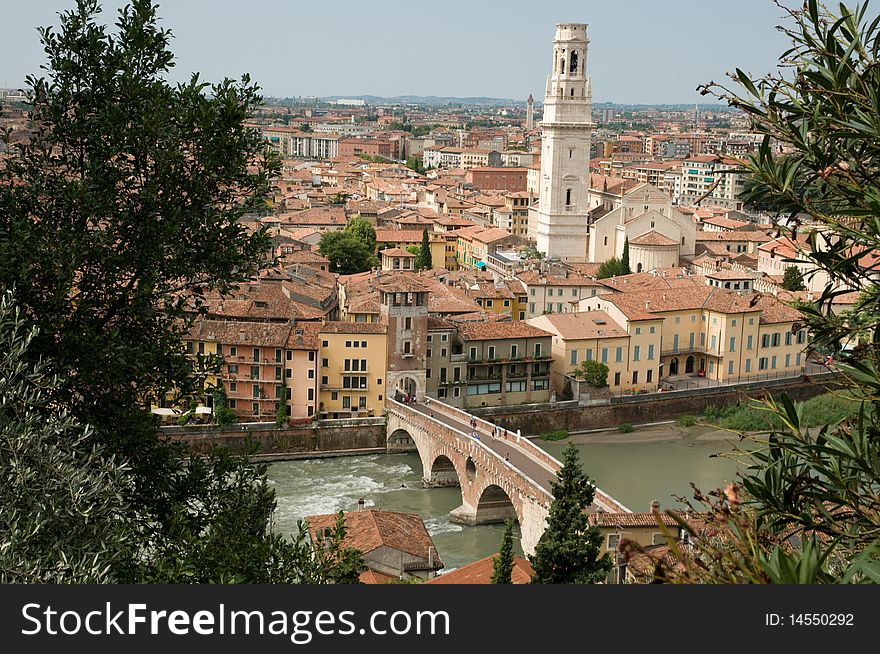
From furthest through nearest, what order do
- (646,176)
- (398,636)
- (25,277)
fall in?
(646,176) < (25,277) < (398,636)

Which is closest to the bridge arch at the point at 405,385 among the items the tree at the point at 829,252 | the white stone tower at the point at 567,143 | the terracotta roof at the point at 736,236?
the white stone tower at the point at 567,143

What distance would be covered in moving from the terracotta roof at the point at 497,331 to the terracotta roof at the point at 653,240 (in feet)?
31.5

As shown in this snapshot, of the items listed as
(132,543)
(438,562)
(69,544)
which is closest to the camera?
(69,544)

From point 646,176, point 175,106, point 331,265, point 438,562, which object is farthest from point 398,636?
point 646,176

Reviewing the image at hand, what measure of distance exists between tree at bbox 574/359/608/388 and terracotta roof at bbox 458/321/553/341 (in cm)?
79

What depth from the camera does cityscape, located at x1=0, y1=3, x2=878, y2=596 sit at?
410cm

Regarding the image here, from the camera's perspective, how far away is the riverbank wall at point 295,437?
658 inches

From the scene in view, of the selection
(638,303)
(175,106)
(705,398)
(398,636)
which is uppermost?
(175,106)

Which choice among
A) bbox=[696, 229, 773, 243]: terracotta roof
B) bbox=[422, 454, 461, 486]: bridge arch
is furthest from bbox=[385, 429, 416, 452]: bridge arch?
bbox=[696, 229, 773, 243]: terracotta roof

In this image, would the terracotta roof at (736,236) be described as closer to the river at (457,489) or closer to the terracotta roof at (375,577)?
the river at (457,489)

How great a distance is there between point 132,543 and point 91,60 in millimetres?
1841

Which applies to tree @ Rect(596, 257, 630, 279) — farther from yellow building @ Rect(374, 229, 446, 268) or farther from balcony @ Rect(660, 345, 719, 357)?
yellow building @ Rect(374, 229, 446, 268)

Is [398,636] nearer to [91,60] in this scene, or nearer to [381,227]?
[91,60]

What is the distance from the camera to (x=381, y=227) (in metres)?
34.2
